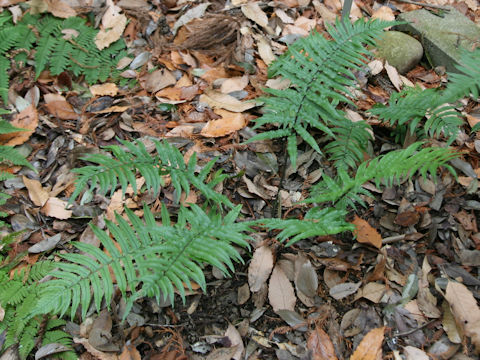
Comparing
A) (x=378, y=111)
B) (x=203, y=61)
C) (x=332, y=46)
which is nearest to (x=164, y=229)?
(x=332, y=46)

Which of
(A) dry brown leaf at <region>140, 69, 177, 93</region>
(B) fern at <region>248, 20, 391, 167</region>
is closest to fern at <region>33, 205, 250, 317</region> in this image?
(B) fern at <region>248, 20, 391, 167</region>

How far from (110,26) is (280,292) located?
9.12ft

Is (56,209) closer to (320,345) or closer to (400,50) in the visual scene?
(320,345)

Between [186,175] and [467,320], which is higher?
[186,175]

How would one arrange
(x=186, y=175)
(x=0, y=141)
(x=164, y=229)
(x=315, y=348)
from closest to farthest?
1. (x=164, y=229)
2. (x=315, y=348)
3. (x=186, y=175)
4. (x=0, y=141)

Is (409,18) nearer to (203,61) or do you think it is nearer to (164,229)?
(203,61)

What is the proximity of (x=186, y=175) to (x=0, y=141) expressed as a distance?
1.72 meters

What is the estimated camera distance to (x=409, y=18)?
3652 mm

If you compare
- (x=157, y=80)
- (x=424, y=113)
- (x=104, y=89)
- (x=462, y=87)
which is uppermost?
(x=462, y=87)

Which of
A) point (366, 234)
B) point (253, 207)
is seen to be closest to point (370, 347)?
point (366, 234)

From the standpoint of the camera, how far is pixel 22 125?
3.28 m

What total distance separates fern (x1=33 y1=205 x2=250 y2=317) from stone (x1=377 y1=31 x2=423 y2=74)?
200cm

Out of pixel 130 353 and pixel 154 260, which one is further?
pixel 130 353

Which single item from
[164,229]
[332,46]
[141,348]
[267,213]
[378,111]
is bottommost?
[141,348]
